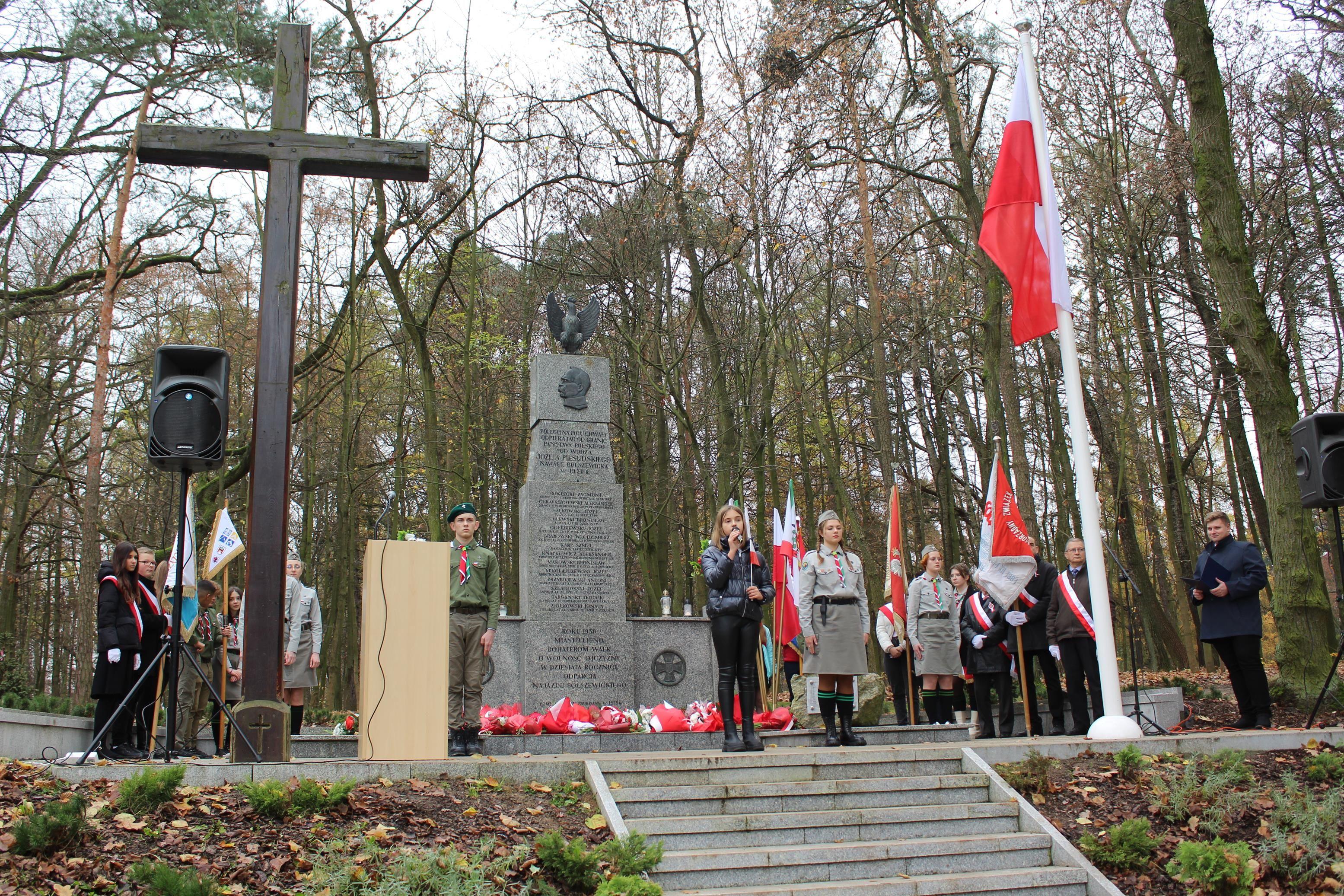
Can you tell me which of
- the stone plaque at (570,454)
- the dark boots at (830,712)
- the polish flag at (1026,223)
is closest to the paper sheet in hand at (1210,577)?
the polish flag at (1026,223)

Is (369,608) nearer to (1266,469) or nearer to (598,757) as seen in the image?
(598,757)

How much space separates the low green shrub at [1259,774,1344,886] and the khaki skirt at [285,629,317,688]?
7823mm

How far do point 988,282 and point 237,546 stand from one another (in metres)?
11.3

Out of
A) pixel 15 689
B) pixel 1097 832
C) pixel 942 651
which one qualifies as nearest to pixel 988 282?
pixel 942 651

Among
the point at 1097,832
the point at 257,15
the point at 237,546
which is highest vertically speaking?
the point at 257,15

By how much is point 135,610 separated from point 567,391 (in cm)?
545

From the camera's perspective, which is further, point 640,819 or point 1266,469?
point 1266,469

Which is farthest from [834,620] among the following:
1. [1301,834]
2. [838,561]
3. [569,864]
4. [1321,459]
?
[1321,459]

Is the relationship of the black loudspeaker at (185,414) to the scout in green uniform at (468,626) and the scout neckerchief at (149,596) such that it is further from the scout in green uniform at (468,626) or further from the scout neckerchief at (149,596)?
the scout neckerchief at (149,596)

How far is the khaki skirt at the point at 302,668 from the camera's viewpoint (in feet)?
32.1

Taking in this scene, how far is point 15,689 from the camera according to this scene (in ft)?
45.2

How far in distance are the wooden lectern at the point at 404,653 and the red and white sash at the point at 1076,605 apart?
5.62 meters

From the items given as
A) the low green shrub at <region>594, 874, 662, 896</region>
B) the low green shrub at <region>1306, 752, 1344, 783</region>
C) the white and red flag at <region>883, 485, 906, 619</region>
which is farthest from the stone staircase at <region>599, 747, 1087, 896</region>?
the white and red flag at <region>883, 485, 906, 619</region>

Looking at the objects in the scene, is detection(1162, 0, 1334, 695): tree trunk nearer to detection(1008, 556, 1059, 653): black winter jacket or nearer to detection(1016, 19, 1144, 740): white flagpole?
detection(1008, 556, 1059, 653): black winter jacket
